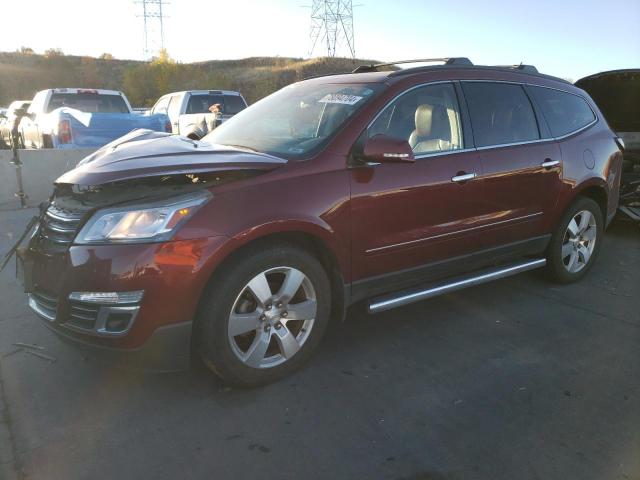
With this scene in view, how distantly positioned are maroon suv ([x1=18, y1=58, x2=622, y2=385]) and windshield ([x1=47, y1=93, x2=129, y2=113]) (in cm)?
788

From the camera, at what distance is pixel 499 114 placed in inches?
159

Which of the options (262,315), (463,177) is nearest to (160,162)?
(262,315)

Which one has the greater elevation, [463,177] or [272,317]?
[463,177]

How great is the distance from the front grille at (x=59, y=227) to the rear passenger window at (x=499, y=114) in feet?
8.89

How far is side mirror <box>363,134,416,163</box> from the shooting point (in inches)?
120

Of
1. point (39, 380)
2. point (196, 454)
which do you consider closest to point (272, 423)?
point (196, 454)

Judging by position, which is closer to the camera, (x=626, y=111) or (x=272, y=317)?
(x=272, y=317)

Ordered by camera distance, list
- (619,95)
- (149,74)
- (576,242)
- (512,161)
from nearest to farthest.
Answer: (512,161), (576,242), (619,95), (149,74)

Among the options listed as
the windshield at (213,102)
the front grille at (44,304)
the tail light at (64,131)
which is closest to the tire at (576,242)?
the front grille at (44,304)

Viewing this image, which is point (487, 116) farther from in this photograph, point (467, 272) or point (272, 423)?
point (272, 423)

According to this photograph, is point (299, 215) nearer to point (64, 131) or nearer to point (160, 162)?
point (160, 162)

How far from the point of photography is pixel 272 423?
2.71 metres

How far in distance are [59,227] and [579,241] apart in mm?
4235

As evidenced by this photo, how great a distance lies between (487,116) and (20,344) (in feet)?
12.0
